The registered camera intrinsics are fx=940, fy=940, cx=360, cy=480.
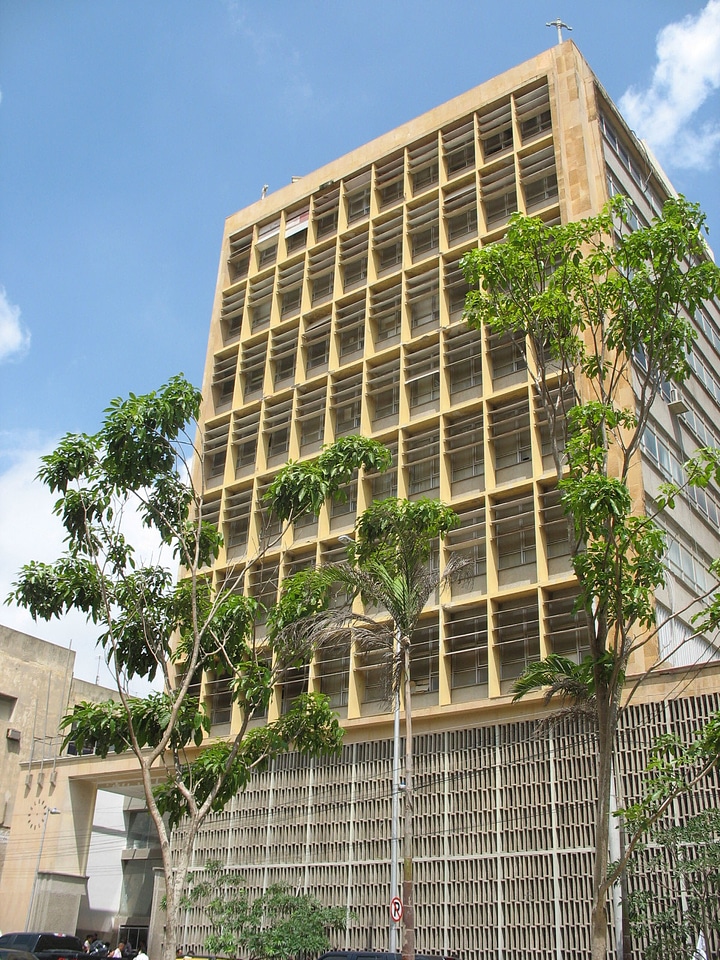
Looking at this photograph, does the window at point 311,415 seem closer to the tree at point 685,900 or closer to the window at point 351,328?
the window at point 351,328

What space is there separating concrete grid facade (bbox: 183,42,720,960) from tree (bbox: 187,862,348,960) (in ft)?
2.88

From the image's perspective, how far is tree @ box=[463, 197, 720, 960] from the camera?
13.2 m

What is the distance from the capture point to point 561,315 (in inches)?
599

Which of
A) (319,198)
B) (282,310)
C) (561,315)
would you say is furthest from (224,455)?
(561,315)

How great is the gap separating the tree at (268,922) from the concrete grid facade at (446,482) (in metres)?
0.88

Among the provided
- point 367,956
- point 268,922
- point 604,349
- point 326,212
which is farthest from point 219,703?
point 604,349

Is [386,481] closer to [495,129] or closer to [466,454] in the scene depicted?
[466,454]

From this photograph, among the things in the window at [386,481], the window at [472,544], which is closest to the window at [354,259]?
the window at [386,481]

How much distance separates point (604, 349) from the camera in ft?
50.2

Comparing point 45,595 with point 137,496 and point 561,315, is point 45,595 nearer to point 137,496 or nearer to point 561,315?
point 137,496

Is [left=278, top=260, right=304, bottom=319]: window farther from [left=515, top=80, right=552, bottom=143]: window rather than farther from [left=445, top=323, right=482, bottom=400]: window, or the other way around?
[left=515, top=80, right=552, bottom=143]: window

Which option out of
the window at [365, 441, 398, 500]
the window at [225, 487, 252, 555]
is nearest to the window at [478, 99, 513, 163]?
the window at [365, 441, 398, 500]

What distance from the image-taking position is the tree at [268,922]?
25.8m

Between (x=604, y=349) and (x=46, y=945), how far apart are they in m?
22.6
